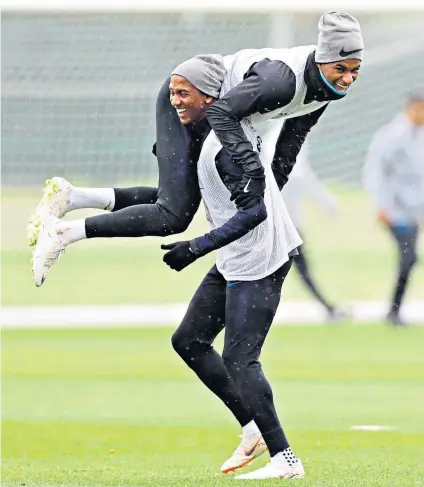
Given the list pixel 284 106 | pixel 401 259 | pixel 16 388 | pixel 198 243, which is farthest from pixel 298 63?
pixel 401 259

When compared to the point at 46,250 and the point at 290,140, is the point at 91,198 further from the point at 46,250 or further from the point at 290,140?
the point at 290,140

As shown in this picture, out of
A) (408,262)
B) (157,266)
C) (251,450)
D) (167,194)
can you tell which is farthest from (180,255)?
(157,266)

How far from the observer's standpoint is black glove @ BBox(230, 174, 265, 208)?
6.05 m

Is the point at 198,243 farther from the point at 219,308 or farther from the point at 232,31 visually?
the point at 232,31

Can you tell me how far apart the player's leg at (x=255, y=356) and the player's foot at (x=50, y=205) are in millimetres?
1003

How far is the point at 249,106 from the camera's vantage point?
5977mm

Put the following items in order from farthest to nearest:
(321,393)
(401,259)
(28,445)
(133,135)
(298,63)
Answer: (133,135)
(401,259)
(321,393)
(28,445)
(298,63)

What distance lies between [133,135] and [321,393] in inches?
308

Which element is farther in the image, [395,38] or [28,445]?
[395,38]

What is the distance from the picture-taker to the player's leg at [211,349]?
21.9 ft

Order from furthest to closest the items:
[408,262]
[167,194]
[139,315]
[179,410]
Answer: [139,315] → [408,262] → [179,410] → [167,194]

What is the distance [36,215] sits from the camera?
21.7 feet

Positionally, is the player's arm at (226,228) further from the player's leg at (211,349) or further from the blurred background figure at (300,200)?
the blurred background figure at (300,200)

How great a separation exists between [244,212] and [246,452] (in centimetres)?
140
